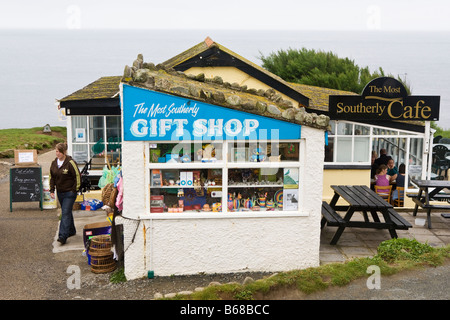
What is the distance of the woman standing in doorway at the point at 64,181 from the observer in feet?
30.6

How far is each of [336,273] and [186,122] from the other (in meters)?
3.06

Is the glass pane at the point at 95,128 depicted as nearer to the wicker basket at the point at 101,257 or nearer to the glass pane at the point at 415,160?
the wicker basket at the point at 101,257

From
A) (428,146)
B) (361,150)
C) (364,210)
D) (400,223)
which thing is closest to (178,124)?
(364,210)

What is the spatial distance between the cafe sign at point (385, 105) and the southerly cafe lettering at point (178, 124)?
5566 millimetres

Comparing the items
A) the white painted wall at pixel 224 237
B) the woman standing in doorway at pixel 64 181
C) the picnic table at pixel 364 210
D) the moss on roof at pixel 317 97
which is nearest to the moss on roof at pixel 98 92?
Result: the woman standing in doorway at pixel 64 181

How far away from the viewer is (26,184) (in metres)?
12.6

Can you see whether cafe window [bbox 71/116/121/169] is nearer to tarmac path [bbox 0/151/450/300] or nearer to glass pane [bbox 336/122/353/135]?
tarmac path [bbox 0/151/450/300]

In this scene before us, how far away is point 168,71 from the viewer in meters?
9.07

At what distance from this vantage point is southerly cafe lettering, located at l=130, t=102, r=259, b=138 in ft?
24.5

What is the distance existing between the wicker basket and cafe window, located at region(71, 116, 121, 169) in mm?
5927

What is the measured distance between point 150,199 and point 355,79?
31995 mm

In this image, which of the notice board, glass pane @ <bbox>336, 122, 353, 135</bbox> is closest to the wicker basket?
the notice board

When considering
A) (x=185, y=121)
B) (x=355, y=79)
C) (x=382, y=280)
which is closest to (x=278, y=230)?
(x=382, y=280)

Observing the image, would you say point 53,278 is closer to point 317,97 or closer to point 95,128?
point 95,128
